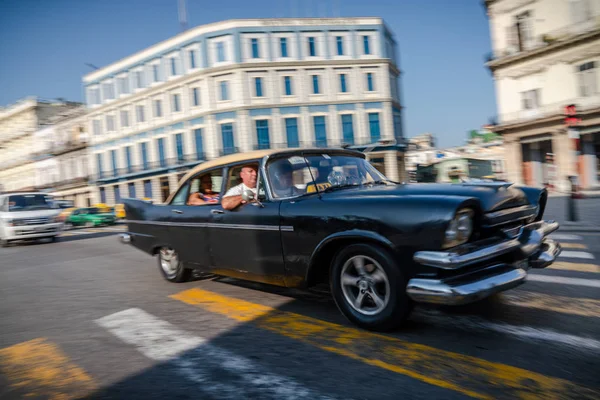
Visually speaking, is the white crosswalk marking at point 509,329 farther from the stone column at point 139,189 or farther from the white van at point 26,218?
the stone column at point 139,189

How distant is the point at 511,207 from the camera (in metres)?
3.62

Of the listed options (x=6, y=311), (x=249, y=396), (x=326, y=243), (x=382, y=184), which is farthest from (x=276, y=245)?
(x=6, y=311)

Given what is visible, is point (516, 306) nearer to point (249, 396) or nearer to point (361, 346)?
point (361, 346)

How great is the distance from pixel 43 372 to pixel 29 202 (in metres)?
14.6

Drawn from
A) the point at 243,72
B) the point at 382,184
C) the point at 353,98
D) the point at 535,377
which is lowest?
the point at 535,377

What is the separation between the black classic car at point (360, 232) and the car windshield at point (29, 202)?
498 inches

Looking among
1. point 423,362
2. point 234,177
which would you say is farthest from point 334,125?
point 423,362

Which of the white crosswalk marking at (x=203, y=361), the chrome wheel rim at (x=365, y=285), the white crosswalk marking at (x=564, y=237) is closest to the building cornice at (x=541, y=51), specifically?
the white crosswalk marking at (x=564, y=237)

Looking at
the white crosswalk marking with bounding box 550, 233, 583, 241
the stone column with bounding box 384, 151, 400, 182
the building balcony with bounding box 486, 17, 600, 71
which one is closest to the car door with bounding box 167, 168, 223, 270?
the white crosswalk marking with bounding box 550, 233, 583, 241

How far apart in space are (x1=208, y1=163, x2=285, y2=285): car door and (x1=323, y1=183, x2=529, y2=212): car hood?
64cm

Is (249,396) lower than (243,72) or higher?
lower

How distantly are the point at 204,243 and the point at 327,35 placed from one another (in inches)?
1516

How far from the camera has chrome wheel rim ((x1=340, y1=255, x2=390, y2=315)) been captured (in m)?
3.42

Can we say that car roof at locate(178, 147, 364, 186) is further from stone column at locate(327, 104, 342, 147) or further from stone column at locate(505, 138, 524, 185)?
stone column at locate(327, 104, 342, 147)
